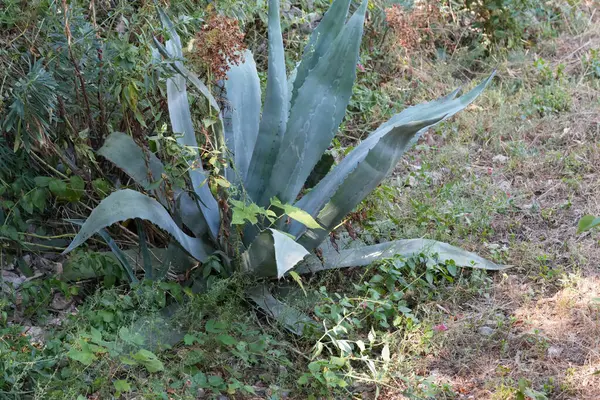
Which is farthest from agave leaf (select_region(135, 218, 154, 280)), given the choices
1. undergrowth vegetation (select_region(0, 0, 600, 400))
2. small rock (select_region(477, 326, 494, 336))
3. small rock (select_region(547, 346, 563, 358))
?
small rock (select_region(547, 346, 563, 358))

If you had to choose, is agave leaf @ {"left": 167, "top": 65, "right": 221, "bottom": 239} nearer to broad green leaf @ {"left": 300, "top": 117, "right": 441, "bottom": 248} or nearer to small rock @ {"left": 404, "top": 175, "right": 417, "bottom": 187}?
broad green leaf @ {"left": 300, "top": 117, "right": 441, "bottom": 248}

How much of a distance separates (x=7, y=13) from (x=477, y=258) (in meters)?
2.27

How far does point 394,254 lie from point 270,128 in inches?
30.6

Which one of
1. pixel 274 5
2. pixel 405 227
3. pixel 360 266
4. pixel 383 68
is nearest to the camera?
pixel 274 5

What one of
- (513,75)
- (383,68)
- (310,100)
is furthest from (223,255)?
(513,75)

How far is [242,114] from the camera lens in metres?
3.38

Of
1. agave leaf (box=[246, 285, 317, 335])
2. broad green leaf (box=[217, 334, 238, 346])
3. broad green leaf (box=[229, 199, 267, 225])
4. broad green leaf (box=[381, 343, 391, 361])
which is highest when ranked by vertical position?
broad green leaf (box=[229, 199, 267, 225])

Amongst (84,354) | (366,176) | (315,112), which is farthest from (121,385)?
(315,112)

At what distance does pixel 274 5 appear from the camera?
3.25 metres

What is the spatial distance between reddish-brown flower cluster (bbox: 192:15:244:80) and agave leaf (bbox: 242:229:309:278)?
2.13 ft

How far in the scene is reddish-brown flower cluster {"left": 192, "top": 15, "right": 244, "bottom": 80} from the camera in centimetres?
273

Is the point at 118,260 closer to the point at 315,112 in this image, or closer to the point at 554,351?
the point at 315,112

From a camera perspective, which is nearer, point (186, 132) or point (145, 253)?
point (145, 253)

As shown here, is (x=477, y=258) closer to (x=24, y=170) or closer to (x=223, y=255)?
(x=223, y=255)
